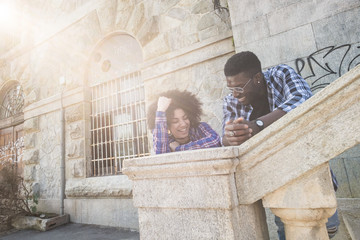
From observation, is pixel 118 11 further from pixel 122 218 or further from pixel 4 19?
pixel 4 19

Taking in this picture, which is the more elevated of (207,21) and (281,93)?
(207,21)

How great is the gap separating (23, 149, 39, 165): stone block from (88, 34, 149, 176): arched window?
1969 mm

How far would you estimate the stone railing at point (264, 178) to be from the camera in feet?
3.47

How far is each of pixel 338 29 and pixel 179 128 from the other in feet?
7.88

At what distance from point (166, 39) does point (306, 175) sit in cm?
375

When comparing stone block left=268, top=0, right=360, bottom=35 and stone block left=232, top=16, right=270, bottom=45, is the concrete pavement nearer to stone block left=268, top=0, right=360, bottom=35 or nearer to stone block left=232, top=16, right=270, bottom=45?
stone block left=232, top=16, right=270, bottom=45

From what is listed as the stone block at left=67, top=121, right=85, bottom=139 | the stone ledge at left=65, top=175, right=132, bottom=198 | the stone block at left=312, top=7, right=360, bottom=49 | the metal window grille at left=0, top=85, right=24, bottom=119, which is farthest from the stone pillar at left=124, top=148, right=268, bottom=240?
the metal window grille at left=0, top=85, right=24, bottom=119

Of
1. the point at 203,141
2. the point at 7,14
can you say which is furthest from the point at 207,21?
the point at 7,14

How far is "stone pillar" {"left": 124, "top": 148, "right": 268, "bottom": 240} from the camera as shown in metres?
1.18

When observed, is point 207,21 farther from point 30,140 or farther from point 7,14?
point 7,14

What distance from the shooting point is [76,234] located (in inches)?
160

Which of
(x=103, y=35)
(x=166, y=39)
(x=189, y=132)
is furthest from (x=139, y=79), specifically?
(x=189, y=132)

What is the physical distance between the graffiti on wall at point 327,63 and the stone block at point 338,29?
0.25ft

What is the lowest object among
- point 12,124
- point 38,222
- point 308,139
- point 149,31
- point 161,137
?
point 38,222
